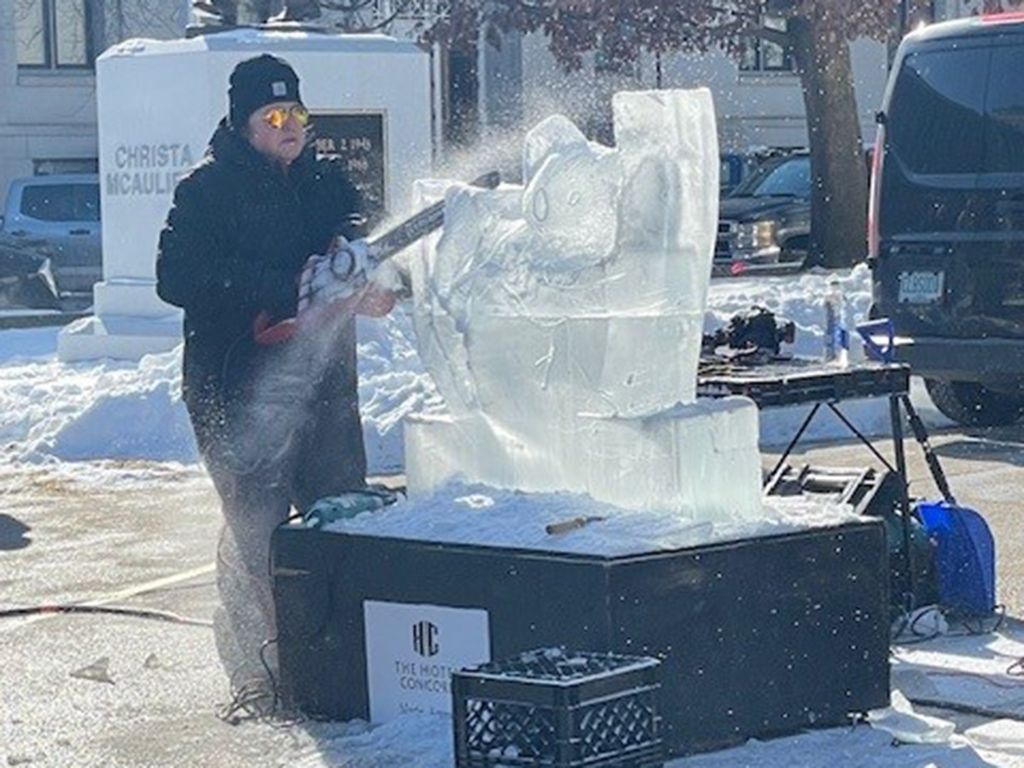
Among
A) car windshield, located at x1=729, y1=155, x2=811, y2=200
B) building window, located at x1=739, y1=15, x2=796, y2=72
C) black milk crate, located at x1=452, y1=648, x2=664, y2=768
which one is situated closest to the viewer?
black milk crate, located at x1=452, y1=648, x2=664, y2=768

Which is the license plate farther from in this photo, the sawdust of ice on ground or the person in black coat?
the person in black coat

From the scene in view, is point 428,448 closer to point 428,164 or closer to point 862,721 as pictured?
point 862,721

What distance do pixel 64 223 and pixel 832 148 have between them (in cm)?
1022

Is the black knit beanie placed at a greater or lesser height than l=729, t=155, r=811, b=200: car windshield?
greater

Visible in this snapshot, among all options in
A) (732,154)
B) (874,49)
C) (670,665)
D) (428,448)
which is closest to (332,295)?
(428,448)

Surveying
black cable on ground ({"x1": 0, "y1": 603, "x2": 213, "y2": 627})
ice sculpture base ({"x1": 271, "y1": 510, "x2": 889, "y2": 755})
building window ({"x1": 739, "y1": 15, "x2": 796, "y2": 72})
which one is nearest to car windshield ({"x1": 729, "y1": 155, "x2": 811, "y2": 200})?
building window ({"x1": 739, "y1": 15, "x2": 796, "y2": 72})

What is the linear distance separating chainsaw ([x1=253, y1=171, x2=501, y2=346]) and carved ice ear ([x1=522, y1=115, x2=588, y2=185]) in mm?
279

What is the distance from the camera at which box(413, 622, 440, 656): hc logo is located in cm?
667

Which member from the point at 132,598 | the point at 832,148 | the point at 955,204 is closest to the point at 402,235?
the point at 132,598

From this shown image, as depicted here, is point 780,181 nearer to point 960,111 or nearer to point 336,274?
point 960,111

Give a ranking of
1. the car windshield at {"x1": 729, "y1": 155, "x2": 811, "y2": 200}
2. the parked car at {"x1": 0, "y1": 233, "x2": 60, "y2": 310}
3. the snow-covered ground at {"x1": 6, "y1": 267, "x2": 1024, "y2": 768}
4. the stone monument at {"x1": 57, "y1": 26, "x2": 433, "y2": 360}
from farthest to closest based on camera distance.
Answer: the parked car at {"x1": 0, "y1": 233, "x2": 60, "y2": 310} → the car windshield at {"x1": 729, "y1": 155, "x2": 811, "y2": 200} → the stone monument at {"x1": 57, "y1": 26, "x2": 433, "y2": 360} → the snow-covered ground at {"x1": 6, "y1": 267, "x2": 1024, "y2": 768}

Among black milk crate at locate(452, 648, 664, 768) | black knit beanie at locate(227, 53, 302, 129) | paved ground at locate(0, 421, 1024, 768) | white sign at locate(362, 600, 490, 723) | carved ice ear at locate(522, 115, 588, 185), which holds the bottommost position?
paved ground at locate(0, 421, 1024, 768)

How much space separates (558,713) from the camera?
546 cm

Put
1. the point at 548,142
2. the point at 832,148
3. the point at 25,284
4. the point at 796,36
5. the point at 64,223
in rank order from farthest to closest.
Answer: the point at 64,223 < the point at 25,284 < the point at 796,36 < the point at 832,148 < the point at 548,142
